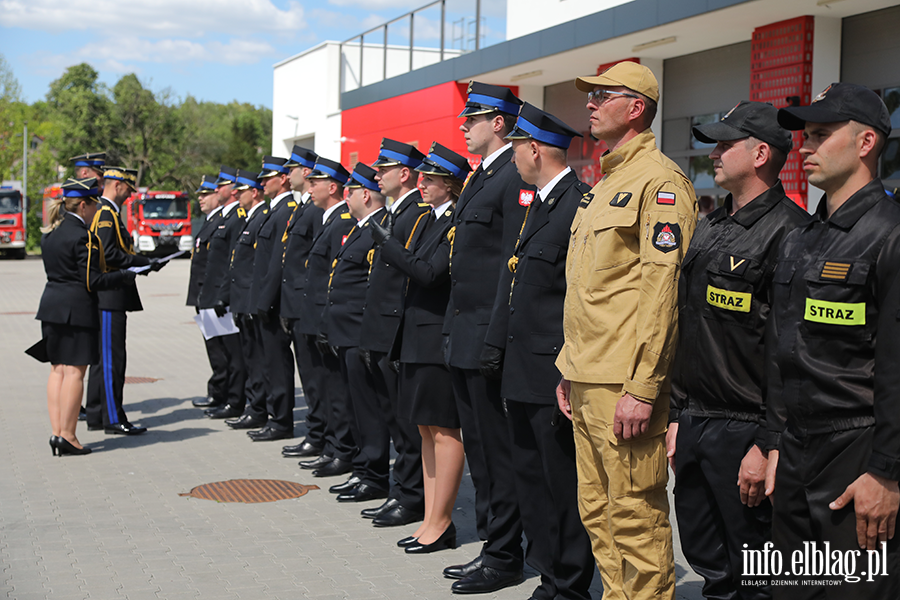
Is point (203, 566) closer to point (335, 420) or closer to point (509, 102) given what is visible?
point (335, 420)

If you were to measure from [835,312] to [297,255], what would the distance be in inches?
232

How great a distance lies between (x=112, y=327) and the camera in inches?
341

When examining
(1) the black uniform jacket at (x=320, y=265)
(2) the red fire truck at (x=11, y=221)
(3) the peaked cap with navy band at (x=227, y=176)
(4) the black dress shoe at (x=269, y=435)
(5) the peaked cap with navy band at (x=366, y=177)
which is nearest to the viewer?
(5) the peaked cap with navy band at (x=366, y=177)

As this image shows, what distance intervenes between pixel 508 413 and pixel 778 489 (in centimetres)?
158

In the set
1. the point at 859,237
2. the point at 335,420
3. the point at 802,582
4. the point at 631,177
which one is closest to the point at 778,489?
the point at 802,582

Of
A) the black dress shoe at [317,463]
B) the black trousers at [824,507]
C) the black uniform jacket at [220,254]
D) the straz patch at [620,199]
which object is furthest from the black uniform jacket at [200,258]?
the black trousers at [824,507]

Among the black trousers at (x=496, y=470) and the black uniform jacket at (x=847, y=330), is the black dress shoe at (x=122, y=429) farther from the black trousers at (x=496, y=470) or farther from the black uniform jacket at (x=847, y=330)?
the black uniform jacket at (x=847, y=330)

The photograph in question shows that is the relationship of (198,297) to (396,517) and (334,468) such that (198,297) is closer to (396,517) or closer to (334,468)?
(334,468)

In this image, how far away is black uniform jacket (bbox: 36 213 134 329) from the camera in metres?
7.88

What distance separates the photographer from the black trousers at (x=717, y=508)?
345cm

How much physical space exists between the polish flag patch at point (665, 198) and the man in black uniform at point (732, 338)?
187 mm

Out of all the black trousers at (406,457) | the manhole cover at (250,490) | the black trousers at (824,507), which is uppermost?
the black trousers at (824,507)

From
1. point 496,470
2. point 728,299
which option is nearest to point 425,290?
point 496,470

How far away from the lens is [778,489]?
303cm
